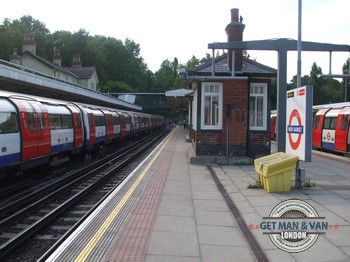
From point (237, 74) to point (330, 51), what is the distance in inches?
170

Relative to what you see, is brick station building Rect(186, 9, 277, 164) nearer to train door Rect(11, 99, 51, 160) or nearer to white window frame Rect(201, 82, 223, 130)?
white window frame Rect(201, 82, 223, 130)

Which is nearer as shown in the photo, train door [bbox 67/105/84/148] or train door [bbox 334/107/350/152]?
train door [bbox 67/105/84/148]

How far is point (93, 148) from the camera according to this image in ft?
73.6

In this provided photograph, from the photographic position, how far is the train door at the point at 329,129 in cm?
2200

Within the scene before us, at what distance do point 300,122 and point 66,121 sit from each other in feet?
32.5

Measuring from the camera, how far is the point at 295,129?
1077 cm

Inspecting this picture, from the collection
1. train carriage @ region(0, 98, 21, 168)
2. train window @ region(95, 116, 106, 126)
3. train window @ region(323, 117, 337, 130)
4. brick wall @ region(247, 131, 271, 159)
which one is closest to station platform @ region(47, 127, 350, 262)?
train carriage @ region(0, 98, 21, 168)

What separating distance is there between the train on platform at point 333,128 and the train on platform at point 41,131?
12319mm

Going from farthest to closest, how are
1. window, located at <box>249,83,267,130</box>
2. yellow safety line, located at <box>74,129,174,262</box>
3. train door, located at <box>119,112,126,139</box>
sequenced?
1. train door, located at <box>119,112,126,139</box>
2. window, located at <box>249,83,267,130</box>
3. yellow safety line, located at <box>74,129,174,262</box>

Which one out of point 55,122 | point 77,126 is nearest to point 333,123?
point 77,126

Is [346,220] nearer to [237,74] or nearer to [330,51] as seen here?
[330,51]

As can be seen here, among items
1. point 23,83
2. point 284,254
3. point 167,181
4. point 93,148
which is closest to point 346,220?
point 284,254

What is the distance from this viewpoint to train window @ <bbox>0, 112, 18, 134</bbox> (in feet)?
35.1

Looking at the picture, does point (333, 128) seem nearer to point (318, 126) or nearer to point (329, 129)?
point (329, 129)
